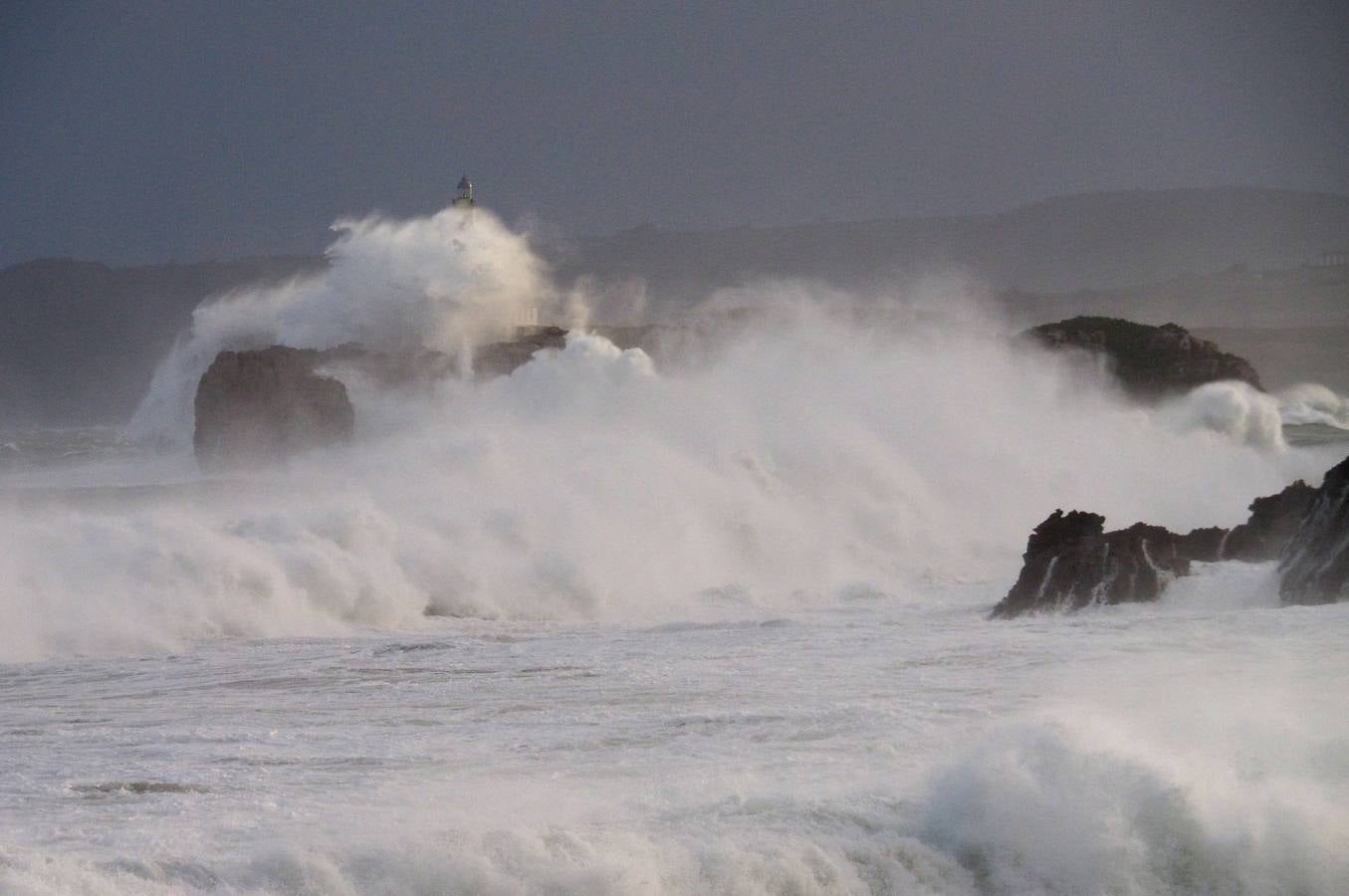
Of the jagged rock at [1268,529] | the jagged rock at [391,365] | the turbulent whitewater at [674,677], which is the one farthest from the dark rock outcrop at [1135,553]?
the jagged rock at [391,365]

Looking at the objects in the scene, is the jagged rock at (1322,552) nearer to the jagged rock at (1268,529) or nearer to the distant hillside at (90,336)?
the jagged rock at (1268,529)

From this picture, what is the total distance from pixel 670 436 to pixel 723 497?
369cm

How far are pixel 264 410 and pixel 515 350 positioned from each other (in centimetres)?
863

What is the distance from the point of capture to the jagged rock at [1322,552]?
12.1 m

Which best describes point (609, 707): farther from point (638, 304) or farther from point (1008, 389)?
point (638, 304)

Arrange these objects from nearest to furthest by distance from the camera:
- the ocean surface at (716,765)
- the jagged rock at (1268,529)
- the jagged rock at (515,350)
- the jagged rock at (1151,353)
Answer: the ocean surface at (716,765)
the jagged rock at (1268,529)
the jagged rock at (1151,353)
the jagged rock at (515,350)

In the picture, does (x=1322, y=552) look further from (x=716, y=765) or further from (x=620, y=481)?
(x=620, y=481)

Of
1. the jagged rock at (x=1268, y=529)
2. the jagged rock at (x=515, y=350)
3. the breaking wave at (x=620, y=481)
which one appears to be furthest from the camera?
the jagged rock at (x=515, y=350)

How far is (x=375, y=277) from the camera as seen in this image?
44812mm

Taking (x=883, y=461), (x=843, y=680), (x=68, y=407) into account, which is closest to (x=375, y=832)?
(x=843, y=680)

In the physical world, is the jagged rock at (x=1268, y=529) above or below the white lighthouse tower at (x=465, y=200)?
below

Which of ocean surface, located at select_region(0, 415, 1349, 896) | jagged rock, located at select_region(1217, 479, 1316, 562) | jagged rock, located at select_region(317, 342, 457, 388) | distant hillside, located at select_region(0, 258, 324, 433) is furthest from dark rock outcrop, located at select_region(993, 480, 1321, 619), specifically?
distant hillside, located at select_region(0, 258, 324, 433)

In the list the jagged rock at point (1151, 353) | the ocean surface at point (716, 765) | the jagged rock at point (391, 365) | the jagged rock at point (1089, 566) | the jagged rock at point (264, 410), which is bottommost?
the ocean surface at point (716, 765)

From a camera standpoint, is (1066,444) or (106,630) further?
(1066,444)
